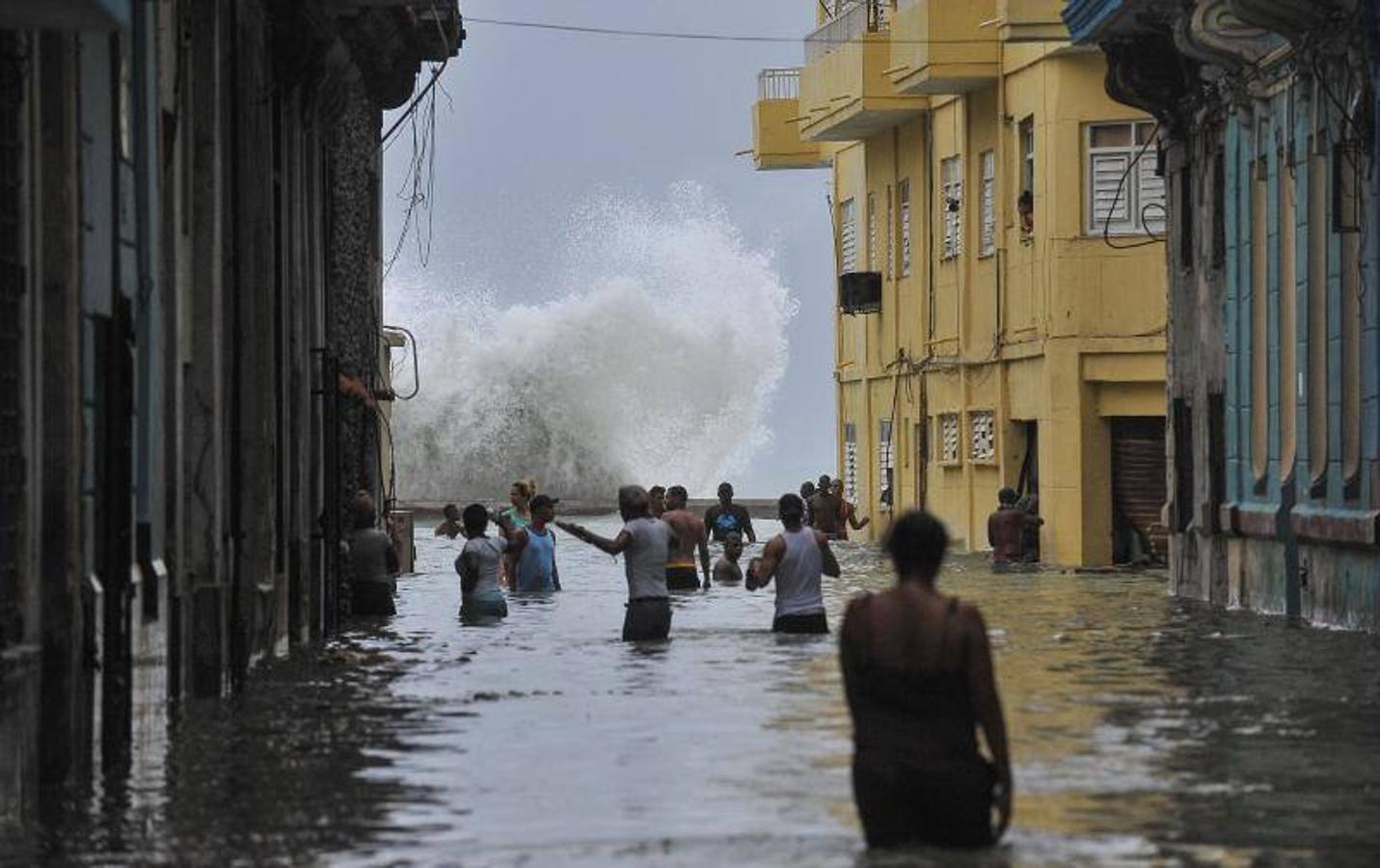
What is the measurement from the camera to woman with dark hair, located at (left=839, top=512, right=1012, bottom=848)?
10.5 metres

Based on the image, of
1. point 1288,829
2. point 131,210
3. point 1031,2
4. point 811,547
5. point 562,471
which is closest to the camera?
point 1288,829

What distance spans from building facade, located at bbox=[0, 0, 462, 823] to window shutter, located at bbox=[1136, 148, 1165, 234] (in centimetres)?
1322

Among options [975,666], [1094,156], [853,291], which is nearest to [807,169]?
[853,291]

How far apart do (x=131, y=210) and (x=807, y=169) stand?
44459mm

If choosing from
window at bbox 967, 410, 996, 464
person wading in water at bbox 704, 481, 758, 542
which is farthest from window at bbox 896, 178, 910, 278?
person wading in water at bbox 704, 481, 758, 542

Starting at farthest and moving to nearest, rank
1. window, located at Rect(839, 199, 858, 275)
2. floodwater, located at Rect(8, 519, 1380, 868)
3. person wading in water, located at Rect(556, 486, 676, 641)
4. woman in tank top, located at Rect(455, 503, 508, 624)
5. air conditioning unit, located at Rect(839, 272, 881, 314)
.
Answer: window, located at Rect(839, 199, 858, 275) < air conditioning unit, located at Rect(839, 272, 881, 314) < woman in tank top, located at Rect(455, 503, 508, 624) < person wading in water, located at Rect(556, 486, 676, 641) < floodwater, located at Rect(8, 519, 1380, 868)

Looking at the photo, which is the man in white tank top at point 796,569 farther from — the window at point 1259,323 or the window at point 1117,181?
the window at point 1117,181

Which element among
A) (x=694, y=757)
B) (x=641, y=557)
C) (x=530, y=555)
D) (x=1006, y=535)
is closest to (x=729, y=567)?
(x=530, y=555)

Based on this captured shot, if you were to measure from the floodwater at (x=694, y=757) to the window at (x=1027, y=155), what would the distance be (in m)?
17.5

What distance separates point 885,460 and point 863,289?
8.97 feet

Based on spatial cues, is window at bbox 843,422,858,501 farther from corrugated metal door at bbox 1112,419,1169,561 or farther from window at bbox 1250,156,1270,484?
window at bbox 1250,156,1270,484

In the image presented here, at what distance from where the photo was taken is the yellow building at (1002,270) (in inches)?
1716

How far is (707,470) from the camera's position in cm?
10038

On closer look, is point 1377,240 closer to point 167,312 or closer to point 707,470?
point 167,312
